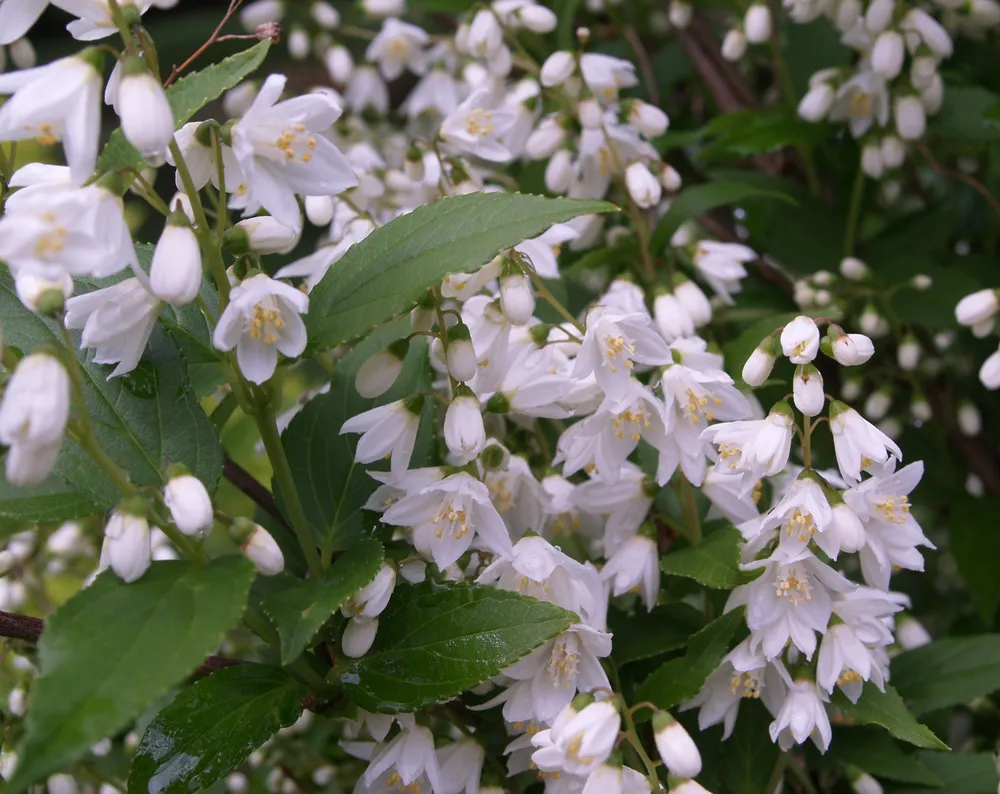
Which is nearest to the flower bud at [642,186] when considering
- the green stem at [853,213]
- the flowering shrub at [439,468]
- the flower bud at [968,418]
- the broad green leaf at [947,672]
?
the flowering shrub at [439,468]

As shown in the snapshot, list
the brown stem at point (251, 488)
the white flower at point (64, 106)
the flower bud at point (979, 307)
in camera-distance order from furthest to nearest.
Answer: the flower bud at point (979, 307)
the brown stem at point (251, 488)
the white flower at point (64, 106)

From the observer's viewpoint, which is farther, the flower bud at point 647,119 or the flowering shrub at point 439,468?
the flower bud at point 647,119

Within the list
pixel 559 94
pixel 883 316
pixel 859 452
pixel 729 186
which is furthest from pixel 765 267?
pixel 859 452

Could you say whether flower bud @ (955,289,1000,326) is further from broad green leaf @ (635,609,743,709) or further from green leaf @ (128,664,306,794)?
green leaf @ (128,664,306,794)

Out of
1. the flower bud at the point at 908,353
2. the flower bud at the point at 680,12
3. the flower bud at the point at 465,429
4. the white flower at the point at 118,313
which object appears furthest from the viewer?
the flower bud at the point at 680,12

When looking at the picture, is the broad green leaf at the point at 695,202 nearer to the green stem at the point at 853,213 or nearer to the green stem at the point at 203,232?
the green stem at the point at 853,213

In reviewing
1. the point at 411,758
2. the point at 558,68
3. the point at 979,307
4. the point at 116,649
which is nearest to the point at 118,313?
the point at 116,649

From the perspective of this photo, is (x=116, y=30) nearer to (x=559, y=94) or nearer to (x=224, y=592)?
(x=224, y=592)
